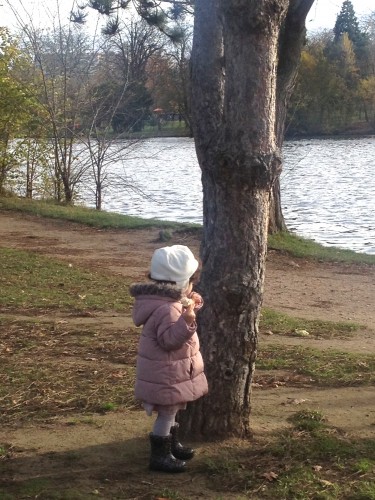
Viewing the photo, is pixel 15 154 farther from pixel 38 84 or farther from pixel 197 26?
pixel 197 26

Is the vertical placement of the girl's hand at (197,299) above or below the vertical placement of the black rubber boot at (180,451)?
above

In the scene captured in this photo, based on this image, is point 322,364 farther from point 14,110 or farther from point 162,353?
point 14,110

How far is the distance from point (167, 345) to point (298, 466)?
0.95 m

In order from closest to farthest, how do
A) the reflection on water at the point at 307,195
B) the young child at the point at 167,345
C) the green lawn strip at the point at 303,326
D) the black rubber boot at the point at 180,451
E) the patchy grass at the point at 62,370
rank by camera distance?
the young child at the point at 167,345
the black rubber boot at the point at 180,451
the patchy grass at the point at 62,370
the green lawn strip at the point at 303,326
the reflection on water at the point at 307,195

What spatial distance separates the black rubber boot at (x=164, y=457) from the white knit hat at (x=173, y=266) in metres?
0.81

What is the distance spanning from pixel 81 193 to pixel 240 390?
20.0 meters

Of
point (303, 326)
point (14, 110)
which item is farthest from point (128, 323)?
point (14, 110)

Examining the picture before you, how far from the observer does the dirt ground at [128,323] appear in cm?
438

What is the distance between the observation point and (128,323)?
841 cm

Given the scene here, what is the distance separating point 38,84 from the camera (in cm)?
2209

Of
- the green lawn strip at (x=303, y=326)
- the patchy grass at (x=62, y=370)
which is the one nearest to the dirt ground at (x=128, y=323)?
the green lawn strip at (x=303, y=326)

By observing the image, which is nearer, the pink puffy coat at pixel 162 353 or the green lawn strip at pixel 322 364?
the pink puffy coat at pixel 162 353

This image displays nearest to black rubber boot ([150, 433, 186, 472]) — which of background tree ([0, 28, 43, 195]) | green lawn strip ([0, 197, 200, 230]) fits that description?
green lawn strip ([0, 197, 200, 230])

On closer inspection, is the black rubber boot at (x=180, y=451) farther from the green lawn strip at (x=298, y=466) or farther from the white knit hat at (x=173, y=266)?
the white knit hat at (x=173, y=266)
